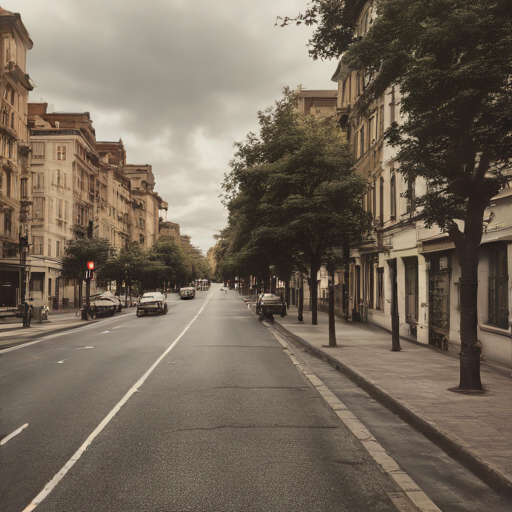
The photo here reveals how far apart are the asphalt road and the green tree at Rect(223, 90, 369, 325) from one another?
13958 mm

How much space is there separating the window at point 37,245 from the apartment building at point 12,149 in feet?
13.7

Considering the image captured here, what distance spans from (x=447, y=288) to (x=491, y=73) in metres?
9.60

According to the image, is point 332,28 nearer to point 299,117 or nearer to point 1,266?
point 299,117

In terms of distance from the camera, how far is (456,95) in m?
9.11

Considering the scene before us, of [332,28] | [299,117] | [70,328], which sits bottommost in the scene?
[70,328]

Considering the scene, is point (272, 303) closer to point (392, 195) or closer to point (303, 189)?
point (303, 189)

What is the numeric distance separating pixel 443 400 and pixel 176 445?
4337mm

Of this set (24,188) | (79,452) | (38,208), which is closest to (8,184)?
(24,188)

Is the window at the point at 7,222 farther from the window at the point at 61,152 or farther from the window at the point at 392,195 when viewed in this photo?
the window at the point at 392,195

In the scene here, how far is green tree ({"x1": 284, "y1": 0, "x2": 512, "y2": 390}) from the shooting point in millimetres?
8859

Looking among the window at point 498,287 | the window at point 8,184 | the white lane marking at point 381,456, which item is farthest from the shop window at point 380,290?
the window at point 8,184

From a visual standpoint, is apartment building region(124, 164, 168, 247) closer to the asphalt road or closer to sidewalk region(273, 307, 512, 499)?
sidewalk region(273, 307, 512, 499)

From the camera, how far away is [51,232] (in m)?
50.9

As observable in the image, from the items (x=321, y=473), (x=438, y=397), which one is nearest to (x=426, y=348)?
(x=438, y=397)
